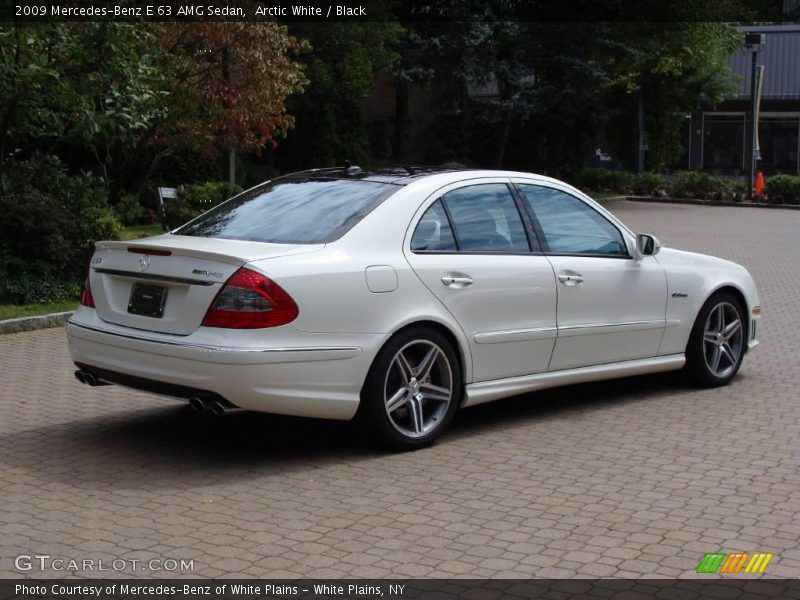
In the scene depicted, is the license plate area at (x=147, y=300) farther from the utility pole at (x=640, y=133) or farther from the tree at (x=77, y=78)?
the utility pole at (x=640, y=133)

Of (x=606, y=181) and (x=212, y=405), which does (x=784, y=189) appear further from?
(x=212, y=405)

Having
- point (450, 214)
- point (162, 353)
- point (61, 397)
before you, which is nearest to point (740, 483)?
point (450, 214)

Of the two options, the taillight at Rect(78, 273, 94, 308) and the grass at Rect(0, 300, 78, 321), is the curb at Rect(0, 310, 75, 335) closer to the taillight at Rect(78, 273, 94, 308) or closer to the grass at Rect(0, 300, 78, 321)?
the grass at Rect(0, 300, 78, 321)

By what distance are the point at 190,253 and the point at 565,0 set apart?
32435 mm

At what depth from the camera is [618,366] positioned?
812 cm

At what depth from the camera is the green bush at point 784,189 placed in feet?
115

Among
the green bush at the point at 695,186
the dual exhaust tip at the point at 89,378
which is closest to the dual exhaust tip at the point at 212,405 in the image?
the dual exhaust tip at the point at 89,378

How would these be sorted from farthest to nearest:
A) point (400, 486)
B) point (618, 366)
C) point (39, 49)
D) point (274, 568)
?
point (39, 49)
point (618, 366)
point (400, 486)
point (274, 568)

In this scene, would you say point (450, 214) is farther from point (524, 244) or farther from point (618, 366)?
point (618, 366)

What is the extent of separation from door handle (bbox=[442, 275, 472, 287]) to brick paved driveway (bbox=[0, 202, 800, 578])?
960mm

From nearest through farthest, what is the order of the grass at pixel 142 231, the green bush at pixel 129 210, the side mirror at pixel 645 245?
the side mirror at pixel 645 245 < the grass at pixel 142 231 < the green bush at pixel 129 210

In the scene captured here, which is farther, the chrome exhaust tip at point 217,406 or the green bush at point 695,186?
the green bush at point 695,186

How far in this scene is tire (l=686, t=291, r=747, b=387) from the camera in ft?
28.7

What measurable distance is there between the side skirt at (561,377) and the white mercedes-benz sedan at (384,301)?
13 millimetres
